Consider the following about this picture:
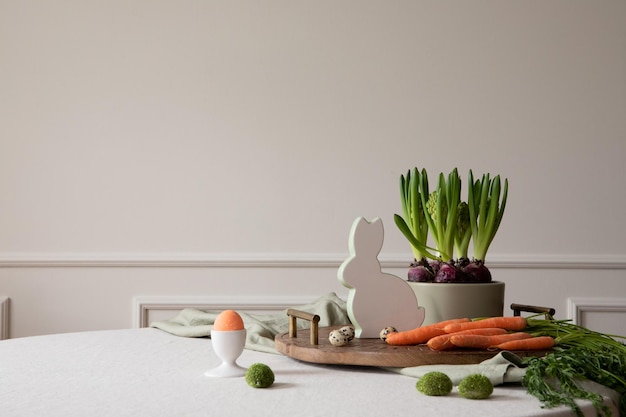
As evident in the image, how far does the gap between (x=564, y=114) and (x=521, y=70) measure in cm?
31

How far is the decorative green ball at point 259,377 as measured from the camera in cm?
117

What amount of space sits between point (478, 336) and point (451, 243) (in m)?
0.39

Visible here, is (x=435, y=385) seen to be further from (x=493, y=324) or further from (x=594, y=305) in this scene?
(x=594, y=305)

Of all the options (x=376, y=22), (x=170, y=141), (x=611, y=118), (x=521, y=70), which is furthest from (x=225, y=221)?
(x=611, y=118)

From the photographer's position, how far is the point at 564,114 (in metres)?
3.77

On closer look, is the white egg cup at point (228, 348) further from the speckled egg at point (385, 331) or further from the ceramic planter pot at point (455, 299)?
the ceramic planter pot at point (455, 299)

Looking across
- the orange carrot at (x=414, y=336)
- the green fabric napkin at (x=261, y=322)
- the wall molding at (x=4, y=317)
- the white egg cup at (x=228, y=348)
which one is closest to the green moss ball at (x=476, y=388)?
the orange carrot at (x=414, y=336)

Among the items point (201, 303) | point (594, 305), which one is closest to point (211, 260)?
point (201, 303)

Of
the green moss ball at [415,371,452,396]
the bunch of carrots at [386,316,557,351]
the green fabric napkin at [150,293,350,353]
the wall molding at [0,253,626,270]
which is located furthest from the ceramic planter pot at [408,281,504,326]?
the wall molding at [0,253,626,270]

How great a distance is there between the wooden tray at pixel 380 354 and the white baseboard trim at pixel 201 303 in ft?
7.25

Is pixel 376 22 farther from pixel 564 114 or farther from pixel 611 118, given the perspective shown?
pixel 611 118

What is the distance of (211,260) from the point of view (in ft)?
12.0

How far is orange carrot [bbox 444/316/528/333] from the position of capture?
1.40 m

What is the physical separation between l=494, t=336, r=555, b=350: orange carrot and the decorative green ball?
44 cm
